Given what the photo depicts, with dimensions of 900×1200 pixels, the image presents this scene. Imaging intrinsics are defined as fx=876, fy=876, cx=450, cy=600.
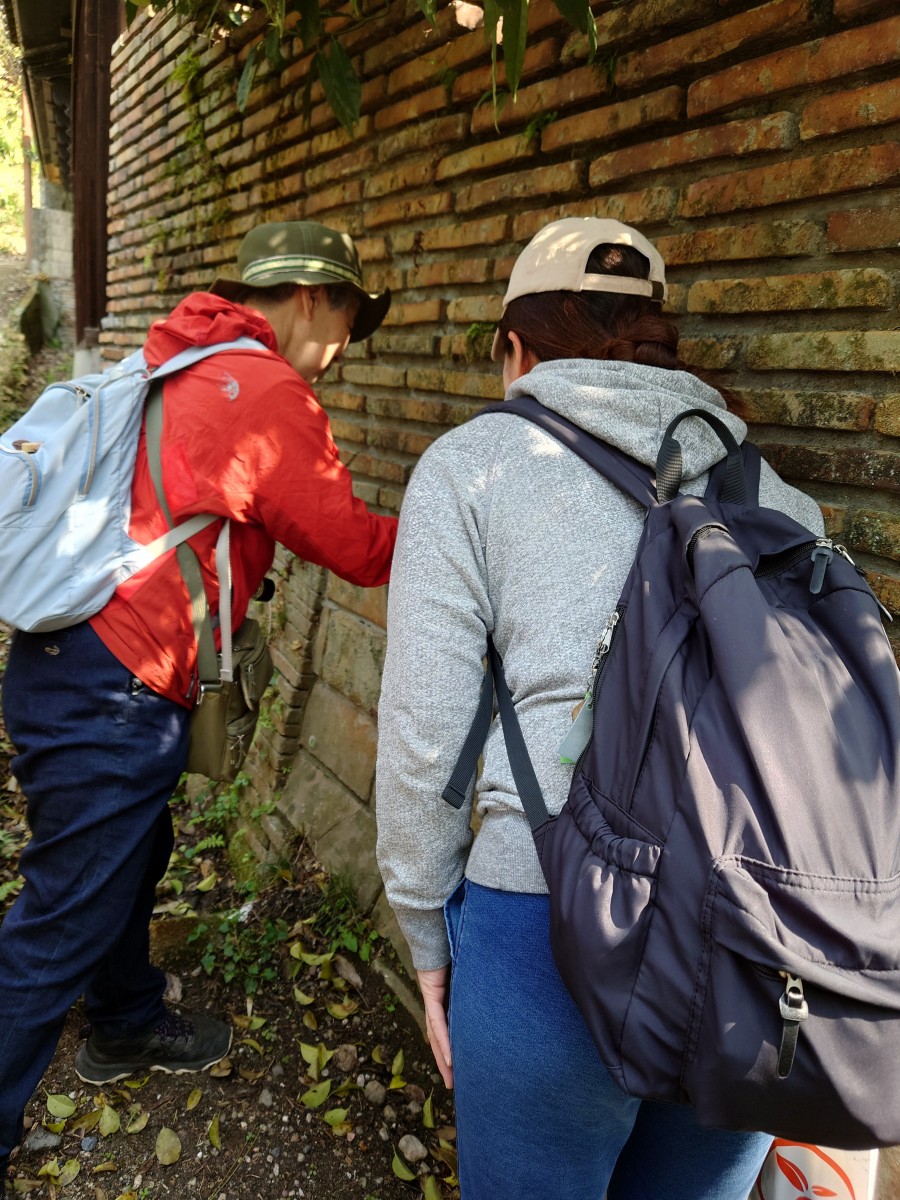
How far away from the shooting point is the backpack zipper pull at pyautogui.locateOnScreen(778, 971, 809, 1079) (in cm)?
84

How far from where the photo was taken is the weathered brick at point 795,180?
150cm

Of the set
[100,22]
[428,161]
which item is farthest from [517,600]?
[100,22]

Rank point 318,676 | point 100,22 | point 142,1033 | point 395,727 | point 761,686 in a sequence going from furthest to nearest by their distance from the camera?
point 100,22
point 318,676
point 142,1033
point 395,727
point 761,686

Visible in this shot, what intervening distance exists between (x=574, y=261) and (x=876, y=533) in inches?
29.3

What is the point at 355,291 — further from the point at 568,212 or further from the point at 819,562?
the point at 819,562

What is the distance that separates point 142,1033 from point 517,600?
2014 millimetres

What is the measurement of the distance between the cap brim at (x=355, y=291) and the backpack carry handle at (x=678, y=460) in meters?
1.31

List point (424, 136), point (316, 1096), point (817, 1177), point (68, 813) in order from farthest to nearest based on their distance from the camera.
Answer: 1. point (424, 136)
2. point (316, 1096)
3. point (68, 813)
4. point (817, 1177)

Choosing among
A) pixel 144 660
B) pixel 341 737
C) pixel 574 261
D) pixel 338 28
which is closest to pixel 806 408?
pixel 574 261

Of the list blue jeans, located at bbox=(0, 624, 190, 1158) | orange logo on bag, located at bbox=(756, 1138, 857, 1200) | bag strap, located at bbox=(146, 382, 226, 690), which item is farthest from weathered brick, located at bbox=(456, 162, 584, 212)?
orange logo on bag, located at bbox=(756, 1138, 857, 1200)

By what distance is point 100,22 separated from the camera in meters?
6.48

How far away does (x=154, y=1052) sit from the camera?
8.16 ft

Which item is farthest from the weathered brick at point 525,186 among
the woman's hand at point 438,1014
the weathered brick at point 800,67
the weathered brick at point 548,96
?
the woman's hand at point 438,1014

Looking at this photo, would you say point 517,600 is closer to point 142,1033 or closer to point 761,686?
point 761,686
